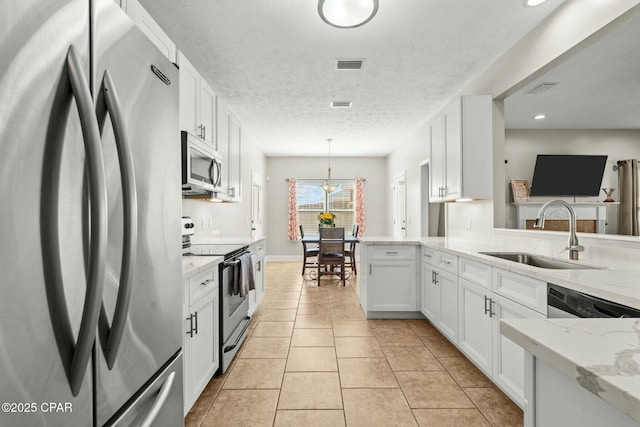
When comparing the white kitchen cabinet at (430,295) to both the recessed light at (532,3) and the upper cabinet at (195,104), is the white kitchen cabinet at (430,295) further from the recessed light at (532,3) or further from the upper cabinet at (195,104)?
the upper cabinet at (195,104)

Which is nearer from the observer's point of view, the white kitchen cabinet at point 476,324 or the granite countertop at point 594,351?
the granite countertop at point 594,351

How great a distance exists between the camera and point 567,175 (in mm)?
2586

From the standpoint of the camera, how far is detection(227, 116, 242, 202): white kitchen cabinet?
3.46 metres

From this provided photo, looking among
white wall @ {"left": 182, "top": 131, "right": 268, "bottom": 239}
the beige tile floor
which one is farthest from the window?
the beige tile floor

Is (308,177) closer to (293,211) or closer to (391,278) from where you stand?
(293,211)

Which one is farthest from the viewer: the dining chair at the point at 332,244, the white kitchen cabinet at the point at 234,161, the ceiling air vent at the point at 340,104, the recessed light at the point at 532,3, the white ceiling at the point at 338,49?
the dining chair at the point at 332,244

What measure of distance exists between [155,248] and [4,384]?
503 mm

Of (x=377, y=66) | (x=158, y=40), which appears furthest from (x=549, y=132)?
(x=158, y=40)

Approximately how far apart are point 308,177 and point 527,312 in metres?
6.54

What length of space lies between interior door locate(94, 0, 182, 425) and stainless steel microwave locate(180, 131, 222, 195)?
0.93 m

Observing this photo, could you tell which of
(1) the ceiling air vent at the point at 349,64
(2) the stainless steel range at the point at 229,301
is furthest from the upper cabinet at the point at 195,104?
(1) the ceiling air vent at the point at 349,64

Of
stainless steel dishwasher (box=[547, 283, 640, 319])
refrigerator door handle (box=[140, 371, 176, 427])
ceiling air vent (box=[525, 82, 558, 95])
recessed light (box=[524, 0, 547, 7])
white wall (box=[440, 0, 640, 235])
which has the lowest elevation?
refrigerator door handle (box=[140, 371, 176, 427])

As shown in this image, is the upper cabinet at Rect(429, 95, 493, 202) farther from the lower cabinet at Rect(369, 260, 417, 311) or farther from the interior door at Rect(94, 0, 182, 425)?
the interior door at Rect(94, 0, 182, 425)

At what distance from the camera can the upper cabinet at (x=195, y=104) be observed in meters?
2.16
